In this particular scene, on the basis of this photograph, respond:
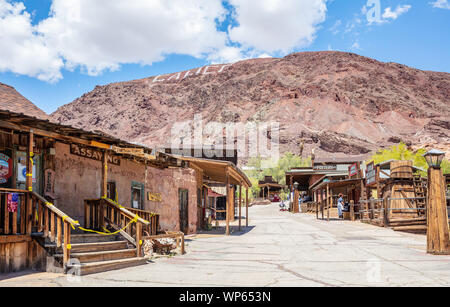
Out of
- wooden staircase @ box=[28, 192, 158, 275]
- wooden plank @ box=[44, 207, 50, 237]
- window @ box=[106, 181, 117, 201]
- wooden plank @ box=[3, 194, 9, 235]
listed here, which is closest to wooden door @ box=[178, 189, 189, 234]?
window @ box=[106, 181, 117, 201]

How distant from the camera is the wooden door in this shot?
18.2 metres

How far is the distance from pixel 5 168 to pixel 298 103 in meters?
125

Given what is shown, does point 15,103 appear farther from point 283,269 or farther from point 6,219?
point 283,269

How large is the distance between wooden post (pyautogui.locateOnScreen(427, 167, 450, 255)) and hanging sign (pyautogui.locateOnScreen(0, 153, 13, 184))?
1019 centimetres

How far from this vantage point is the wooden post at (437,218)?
415 inches

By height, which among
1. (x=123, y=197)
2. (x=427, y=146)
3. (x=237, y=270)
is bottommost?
(x=237, y=270)

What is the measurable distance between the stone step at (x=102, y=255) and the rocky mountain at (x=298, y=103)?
318 ft

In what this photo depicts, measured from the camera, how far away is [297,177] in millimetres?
47781

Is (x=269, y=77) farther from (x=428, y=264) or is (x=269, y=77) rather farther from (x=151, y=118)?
(x=428, y=264)

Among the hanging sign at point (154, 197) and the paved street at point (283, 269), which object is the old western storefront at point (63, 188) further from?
the paved street at point (283, 269)

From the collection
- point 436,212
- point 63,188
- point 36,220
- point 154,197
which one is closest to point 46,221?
point 36,220

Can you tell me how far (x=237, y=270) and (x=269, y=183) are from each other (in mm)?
62943
